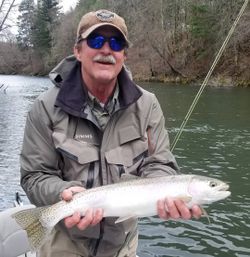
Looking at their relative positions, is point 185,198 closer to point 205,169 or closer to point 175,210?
point 175,210

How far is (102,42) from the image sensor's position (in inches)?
122

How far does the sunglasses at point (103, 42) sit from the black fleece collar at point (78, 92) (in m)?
0.23

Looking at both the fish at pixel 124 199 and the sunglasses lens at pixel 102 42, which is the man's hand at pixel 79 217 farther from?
the sunglasses lens at pixel 102 42

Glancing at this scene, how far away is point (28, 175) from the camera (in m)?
3.15

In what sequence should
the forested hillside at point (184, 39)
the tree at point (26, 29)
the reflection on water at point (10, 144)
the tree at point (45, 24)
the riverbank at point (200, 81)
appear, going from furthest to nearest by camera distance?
A: the tree at point (26, 29)
the tree at point (45, 24)
the forested hillside at point (184, 39)
the riverbank at point (200, 81)
the reflection on water at point (10, 144)

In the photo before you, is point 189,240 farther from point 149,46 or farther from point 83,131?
point 149,46

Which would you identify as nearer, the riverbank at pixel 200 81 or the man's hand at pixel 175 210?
the man's hand at pixel 175 210

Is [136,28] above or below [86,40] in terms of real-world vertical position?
below

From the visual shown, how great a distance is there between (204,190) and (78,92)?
106cm

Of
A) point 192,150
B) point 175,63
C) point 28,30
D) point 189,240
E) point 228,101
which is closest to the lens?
point 189,240

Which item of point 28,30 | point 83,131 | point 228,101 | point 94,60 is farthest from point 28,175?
point 28,30

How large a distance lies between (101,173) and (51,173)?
1.10ft

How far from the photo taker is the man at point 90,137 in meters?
3.09

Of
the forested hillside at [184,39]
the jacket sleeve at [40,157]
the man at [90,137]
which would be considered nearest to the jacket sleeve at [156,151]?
the man at [90,137]
